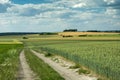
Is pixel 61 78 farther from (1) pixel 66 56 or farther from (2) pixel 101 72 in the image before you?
(1) pixel 66 56

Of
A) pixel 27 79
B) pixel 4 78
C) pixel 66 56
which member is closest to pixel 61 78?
pixel 27 79

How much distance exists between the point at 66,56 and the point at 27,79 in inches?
903

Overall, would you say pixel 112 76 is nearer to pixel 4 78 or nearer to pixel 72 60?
pixel 4 78

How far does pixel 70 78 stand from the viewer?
28.4m

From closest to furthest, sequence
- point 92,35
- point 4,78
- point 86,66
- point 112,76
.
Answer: point 112,76
point 4,78
point 86,66
point 92,35

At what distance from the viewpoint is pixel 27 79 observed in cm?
2797

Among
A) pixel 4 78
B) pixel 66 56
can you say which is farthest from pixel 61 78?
pixel 66 56

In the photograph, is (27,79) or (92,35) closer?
(27,79)

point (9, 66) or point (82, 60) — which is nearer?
point (82, 60)

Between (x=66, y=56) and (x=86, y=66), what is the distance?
52.1 feet

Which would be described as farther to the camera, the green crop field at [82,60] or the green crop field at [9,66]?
the green crop field at [9,66]

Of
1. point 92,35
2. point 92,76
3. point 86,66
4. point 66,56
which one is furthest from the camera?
point 92,35

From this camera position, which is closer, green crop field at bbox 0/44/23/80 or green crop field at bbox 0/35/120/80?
green crop field at bbox 0/35/120/80

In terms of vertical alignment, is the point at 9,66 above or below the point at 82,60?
below
